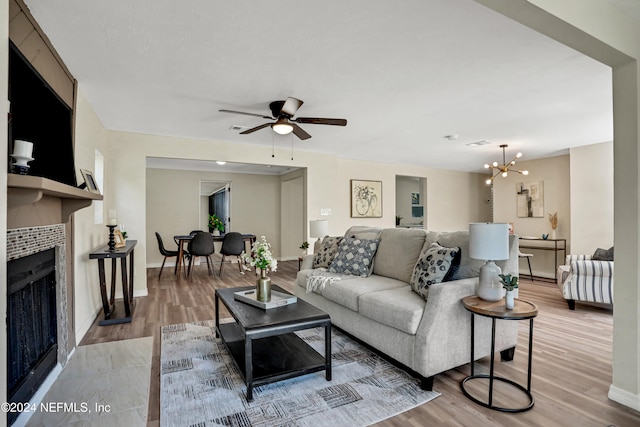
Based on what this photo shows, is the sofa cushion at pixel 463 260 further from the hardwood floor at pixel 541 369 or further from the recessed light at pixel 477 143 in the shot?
the recessed light at pixel 477 143

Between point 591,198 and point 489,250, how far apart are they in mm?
4610

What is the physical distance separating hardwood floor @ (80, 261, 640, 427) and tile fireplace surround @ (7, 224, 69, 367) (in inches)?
24.2

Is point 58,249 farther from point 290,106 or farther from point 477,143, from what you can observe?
point 477,143

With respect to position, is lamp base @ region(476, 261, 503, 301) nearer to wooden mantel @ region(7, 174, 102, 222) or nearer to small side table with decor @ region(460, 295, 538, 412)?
small side table with decor @ region(460, 295, 538, 412)

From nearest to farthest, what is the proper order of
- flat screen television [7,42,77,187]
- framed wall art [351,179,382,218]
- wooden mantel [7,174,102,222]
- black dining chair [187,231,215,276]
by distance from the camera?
wooden mantel [7,174,102,222], flat screen television [7,42,77,187], black dining chair [187,231,215,276], framed wall art [351,179,382,218]

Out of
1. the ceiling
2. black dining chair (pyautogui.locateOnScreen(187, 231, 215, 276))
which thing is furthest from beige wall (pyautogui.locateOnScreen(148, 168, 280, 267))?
the ceiling

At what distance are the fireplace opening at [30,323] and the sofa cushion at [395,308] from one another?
2185mm

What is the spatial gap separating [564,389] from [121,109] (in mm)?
4694

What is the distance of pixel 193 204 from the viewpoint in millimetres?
7844

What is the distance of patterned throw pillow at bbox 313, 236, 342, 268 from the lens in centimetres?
381

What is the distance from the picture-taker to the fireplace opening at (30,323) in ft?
5.76

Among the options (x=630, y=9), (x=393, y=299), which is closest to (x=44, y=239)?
(x=393, y=299)

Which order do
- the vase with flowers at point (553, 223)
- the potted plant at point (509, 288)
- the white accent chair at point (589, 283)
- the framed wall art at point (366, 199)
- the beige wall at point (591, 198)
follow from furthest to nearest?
the framed wall art at point (366, 199), the vase with flowers at point (553, 223), the beige wall at point (591, 198), the white accent chair at point (589, 283), the potted plant at point (509, 288)

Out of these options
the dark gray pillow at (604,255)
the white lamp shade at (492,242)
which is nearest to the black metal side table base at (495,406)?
the white lamp shade at (492,242)
